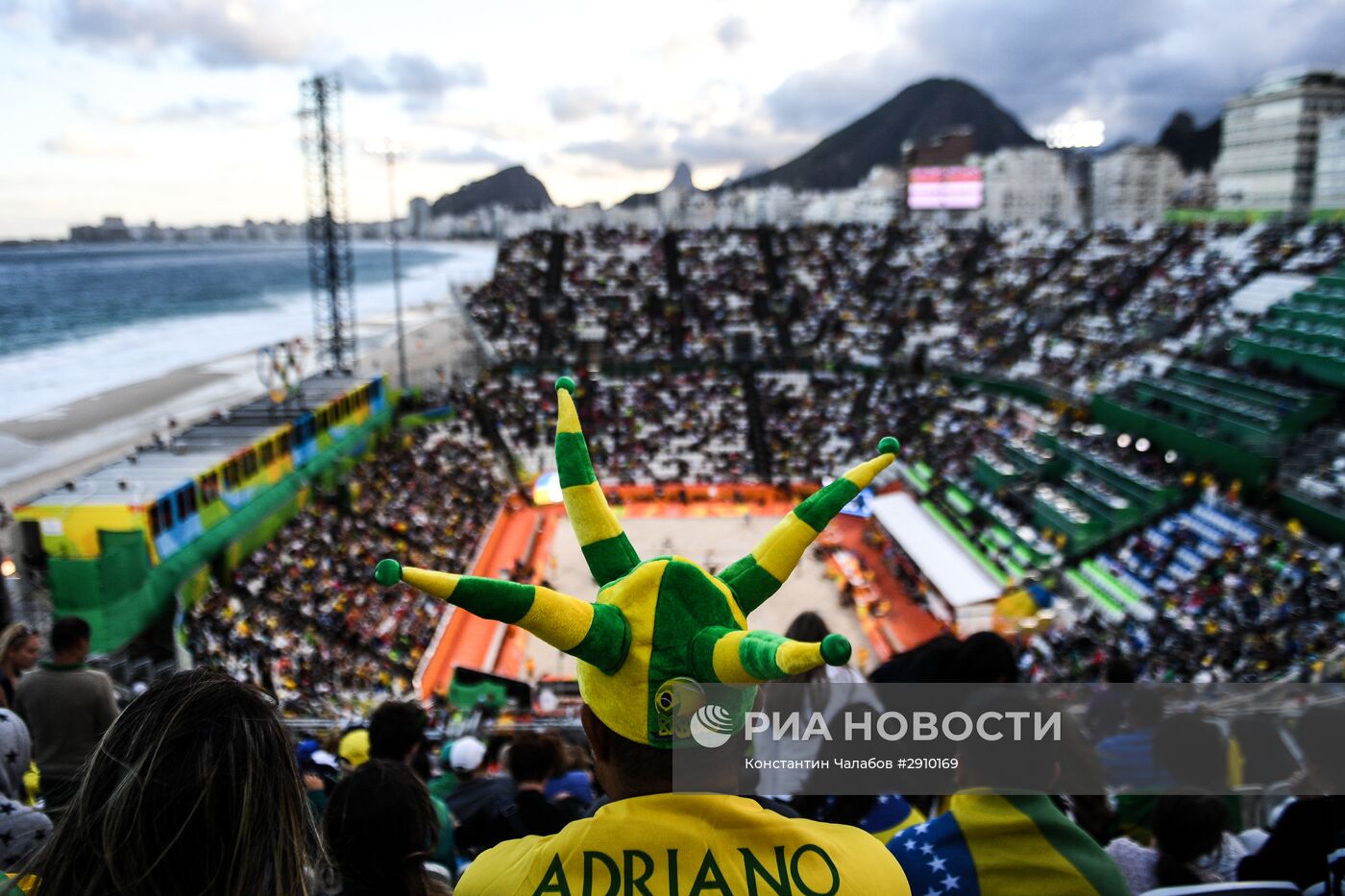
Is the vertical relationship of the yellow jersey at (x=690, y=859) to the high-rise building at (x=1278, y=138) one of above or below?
below

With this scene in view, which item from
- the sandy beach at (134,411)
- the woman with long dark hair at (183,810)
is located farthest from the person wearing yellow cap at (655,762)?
the sandy beach at (134,411)

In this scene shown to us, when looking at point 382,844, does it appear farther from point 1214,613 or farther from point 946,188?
point 946,188

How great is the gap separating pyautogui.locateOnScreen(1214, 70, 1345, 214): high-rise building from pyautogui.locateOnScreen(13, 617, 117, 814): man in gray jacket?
269 feet

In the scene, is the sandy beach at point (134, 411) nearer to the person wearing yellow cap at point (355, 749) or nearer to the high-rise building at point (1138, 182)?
the person wearing yellow cap at point (355, 749)

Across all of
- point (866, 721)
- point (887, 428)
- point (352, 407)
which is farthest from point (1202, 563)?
point (352, 407)

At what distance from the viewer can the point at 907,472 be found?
26250mm

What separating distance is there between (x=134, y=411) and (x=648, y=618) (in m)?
44.4

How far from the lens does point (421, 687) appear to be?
15258 mm

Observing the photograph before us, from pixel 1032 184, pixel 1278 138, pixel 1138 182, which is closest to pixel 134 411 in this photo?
pixel 1278 138

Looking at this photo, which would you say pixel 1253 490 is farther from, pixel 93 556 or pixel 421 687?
pixel 93 556

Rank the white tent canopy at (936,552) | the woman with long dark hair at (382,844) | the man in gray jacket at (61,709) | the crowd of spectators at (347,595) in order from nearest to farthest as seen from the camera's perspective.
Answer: the woman with long dark hair at (382,844) < the man in gray jacket at (61,709) < the crowd of spectators at (347,595) < the white tent canopy at (936,552)

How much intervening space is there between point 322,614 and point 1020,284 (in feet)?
104

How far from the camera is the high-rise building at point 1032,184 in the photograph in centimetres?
11094

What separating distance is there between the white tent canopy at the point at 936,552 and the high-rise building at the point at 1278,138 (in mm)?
63715
